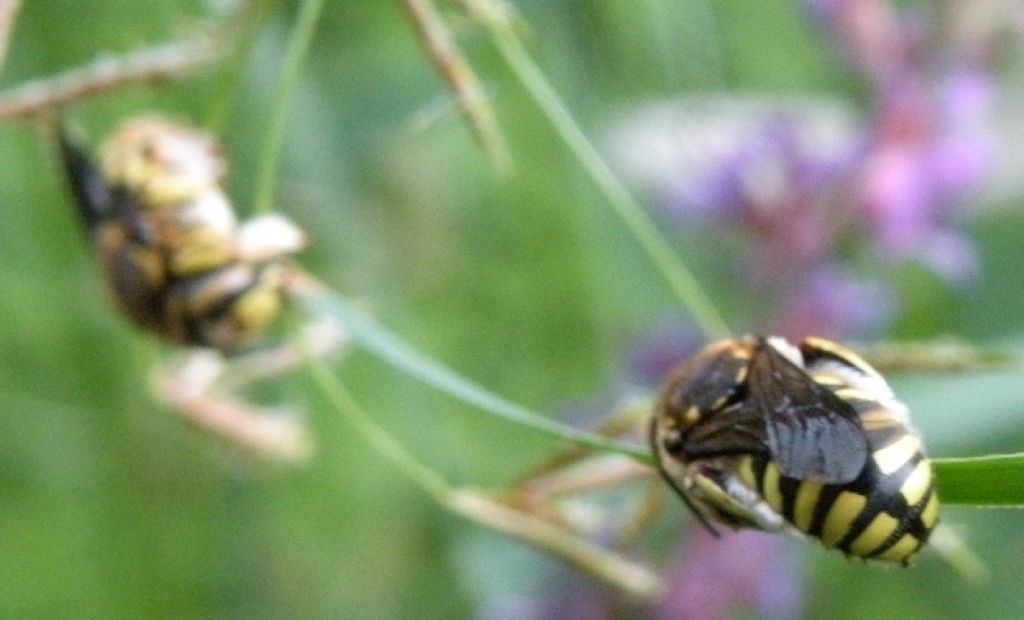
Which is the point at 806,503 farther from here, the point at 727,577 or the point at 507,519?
the point at 727,577

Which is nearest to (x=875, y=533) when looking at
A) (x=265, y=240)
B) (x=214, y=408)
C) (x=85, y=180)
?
(x=265, y=240)

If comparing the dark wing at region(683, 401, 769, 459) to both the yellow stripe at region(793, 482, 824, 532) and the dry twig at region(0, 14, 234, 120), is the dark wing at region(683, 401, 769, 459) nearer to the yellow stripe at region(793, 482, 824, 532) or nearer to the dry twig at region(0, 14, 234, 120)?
the yellow stripe at region(793, 482, 824, 532)

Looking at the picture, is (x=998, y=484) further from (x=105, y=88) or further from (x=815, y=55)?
(x=815, y=55)

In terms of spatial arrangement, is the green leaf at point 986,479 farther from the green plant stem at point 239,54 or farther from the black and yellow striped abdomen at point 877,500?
the green plant stem at point 239,54

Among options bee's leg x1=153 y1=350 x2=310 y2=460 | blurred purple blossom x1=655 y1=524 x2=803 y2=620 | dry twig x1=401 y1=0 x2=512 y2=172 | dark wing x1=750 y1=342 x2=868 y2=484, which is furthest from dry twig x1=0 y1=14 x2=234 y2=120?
blurred purple blossom x1=655 y1=524 x2=803 y2=620

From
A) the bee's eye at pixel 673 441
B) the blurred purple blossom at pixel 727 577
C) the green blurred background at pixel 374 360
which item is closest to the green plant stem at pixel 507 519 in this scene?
the bee's eye at pixel 673 441

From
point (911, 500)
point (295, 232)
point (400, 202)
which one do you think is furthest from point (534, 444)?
point (911, 500)
